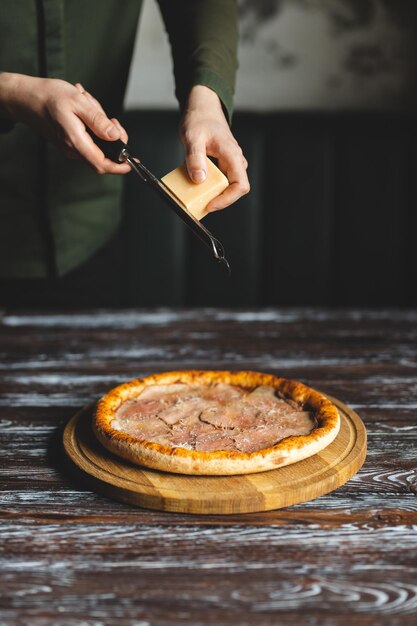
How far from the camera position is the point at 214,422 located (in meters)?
1.06

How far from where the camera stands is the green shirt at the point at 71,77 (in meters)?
1.61

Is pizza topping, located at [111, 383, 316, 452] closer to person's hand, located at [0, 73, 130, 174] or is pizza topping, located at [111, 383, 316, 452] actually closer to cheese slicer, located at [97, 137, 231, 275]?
cheese slicer, located at [97, 137, 231, 275]

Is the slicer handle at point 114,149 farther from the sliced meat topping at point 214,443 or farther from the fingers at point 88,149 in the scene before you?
the sliced meat topping at point 214,443

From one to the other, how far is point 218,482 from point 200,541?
0.10m

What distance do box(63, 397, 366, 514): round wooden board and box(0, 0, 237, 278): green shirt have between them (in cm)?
83

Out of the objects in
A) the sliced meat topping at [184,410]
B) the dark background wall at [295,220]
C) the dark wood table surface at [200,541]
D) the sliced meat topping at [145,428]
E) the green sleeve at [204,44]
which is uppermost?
the green sleeve at [204,44]

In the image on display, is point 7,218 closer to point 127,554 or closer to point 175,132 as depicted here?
point 175,132

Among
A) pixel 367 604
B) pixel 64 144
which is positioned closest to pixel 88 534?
pixel 367 604

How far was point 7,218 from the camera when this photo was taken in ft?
6.13

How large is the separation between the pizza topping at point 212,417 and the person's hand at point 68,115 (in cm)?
38

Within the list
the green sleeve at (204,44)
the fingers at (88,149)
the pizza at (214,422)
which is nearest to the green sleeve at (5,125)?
the fingers at (88,149)

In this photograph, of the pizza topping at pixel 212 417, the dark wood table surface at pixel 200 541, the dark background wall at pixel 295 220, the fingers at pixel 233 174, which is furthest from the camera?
the dark background wall at pixel 295 220

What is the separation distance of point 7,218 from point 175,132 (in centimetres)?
76

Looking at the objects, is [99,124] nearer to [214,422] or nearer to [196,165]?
[196,165]
